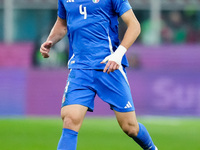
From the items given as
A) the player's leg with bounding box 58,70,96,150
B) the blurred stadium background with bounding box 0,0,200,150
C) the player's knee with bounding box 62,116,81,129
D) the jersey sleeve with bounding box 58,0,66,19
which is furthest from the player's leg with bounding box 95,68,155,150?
the blurred stadium background with bounding box 0,0,200,150

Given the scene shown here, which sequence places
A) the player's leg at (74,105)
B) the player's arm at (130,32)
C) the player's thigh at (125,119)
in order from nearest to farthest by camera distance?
the player's leg at (74,105), the player's arm at (130,32), the player's thigh at (125,119)

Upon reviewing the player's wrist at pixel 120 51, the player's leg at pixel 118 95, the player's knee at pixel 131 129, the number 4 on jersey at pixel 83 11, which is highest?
the number 4 on jersey at pixel 83 11

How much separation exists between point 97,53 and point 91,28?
0.85 feet

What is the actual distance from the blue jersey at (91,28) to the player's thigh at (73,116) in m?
0.47

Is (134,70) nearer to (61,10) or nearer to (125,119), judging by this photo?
(61,10)

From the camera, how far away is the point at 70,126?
21.6 ft

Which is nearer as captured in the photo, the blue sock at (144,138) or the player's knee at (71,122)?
the player's knee at (71,122)

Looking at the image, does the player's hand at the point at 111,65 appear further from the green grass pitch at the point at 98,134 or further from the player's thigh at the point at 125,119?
the green grass pitch at the point at 98,134

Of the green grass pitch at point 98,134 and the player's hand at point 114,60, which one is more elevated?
the player's hand at point 114,60

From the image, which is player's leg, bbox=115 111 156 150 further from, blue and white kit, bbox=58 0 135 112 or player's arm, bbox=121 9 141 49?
player's arm, bbox=121 9 141 49

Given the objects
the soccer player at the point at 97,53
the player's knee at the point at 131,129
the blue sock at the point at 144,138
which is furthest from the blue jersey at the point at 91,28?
the blue sock at the point at 144,138

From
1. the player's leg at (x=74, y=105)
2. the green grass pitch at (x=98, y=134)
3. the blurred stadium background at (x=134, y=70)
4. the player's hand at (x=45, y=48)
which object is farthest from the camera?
the blurred stadium background at (x=134, y=70)

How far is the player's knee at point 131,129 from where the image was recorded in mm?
7016

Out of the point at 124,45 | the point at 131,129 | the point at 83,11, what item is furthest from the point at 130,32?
the point at 131,129
